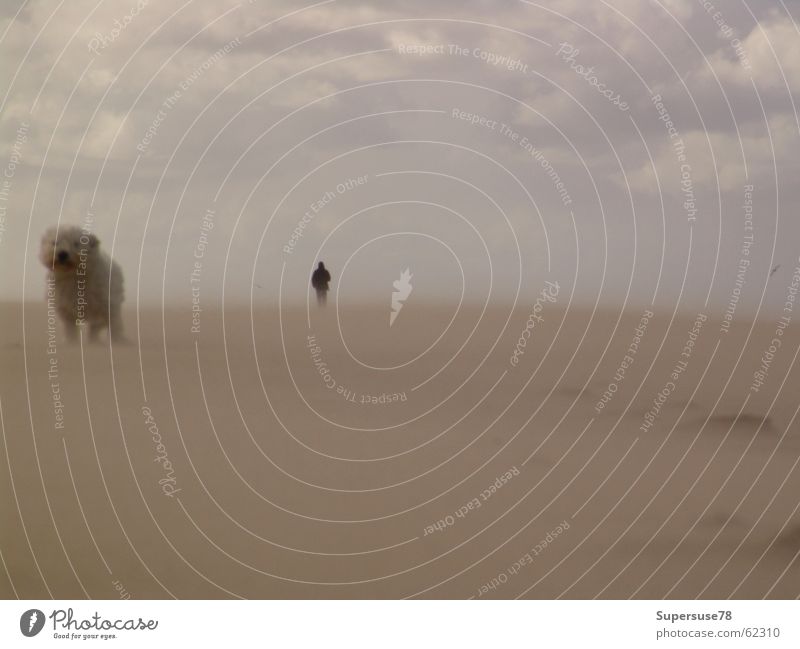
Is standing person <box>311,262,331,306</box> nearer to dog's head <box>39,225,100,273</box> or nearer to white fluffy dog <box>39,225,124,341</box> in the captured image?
white fluffy dog <box>39,225,124,341</box>

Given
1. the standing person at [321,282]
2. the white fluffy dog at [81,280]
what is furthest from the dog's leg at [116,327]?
the standing person at [321,282]

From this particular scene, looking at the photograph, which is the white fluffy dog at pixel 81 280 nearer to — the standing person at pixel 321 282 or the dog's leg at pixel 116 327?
the dog's leg at pixel 116 327

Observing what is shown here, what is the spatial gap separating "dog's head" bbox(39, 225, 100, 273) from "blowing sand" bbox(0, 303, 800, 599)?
0.22m

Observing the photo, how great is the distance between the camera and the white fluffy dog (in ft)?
12.6

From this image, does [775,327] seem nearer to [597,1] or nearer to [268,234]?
[597,1]

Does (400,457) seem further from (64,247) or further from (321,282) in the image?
(64,247)

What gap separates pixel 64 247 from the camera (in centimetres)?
385

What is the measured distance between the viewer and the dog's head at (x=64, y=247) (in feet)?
12.6

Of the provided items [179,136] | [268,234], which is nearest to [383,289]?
[268,234]

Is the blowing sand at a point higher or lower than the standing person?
lower

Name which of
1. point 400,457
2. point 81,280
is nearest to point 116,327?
point 81,280

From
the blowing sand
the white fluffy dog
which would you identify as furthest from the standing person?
the white fluffy dog

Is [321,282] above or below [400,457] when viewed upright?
above

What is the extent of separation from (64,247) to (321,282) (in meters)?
1.01
